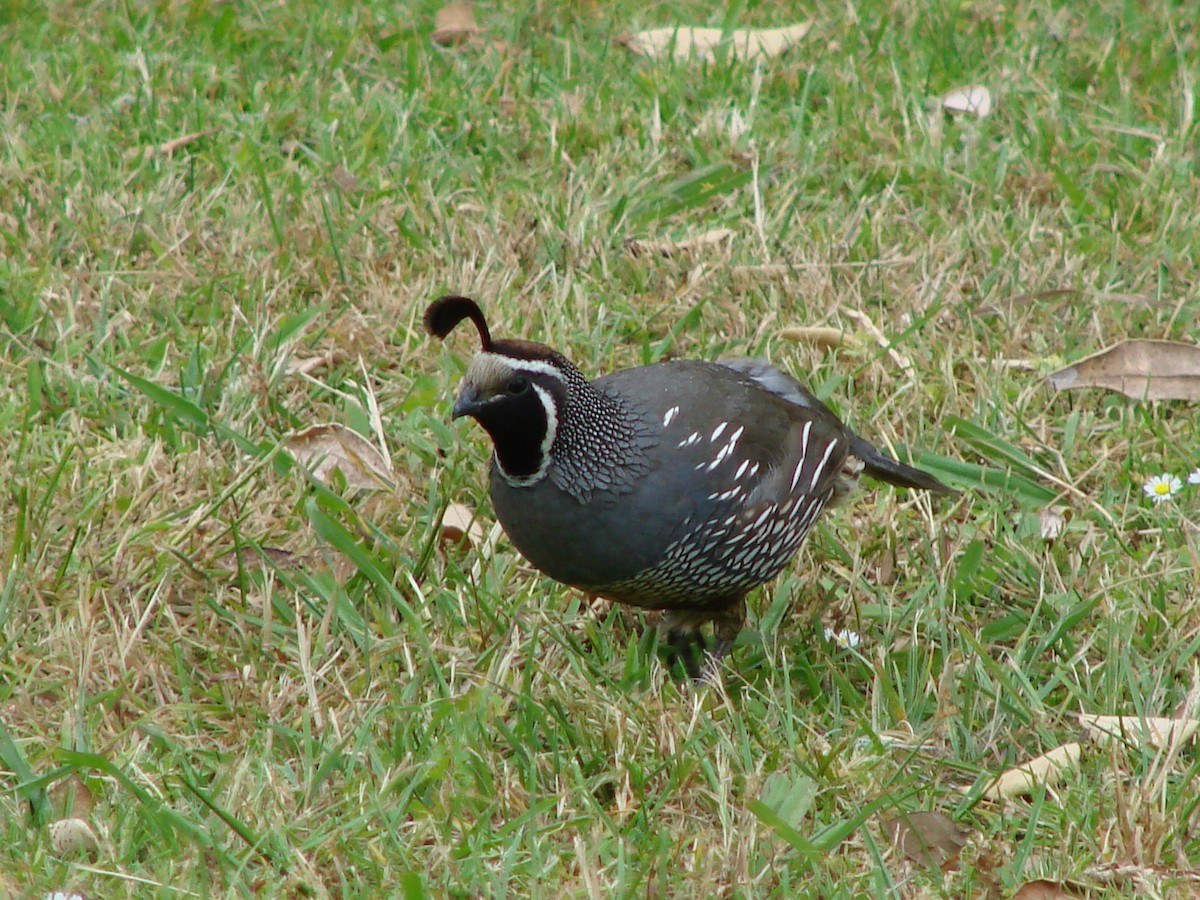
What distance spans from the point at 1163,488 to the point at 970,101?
2.38 metres

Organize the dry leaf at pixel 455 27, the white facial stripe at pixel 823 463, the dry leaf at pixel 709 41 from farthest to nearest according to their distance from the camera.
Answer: the dry leaf at pixel 455 27 → the dry leaf at pixel 709 41 → the white facial stripe at pixel 823 463

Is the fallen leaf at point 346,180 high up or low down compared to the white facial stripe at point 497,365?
down

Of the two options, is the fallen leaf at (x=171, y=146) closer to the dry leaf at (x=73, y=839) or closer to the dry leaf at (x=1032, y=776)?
the dry leaf at (x=73, y=839)

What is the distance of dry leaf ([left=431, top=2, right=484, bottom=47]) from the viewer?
6844mm

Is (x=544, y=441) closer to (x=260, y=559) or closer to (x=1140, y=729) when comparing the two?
(x=260, y=559)

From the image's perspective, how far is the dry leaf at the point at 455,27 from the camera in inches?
269

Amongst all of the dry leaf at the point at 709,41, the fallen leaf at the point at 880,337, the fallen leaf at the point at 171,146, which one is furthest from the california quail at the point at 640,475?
the dry leaf at the point at 709,41

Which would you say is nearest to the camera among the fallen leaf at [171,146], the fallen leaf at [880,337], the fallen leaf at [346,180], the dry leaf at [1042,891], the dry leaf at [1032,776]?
the dry leaf at [1042,891]

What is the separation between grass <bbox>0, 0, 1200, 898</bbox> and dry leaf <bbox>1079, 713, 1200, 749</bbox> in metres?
0.05

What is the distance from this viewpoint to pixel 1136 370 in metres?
4.85

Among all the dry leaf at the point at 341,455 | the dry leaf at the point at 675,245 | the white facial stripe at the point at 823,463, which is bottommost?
the dry leaf at the point at 341,455

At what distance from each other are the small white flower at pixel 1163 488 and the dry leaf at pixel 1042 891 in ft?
5.34

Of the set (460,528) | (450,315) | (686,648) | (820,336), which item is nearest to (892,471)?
(686,648)

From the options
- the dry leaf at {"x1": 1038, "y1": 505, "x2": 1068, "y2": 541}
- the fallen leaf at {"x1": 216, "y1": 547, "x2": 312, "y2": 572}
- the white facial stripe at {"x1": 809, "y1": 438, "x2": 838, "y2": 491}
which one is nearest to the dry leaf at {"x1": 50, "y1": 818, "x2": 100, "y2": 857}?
the fallen leaf at {"x1": 216, "y1": 547, "x2": 312, "y2": 572}
